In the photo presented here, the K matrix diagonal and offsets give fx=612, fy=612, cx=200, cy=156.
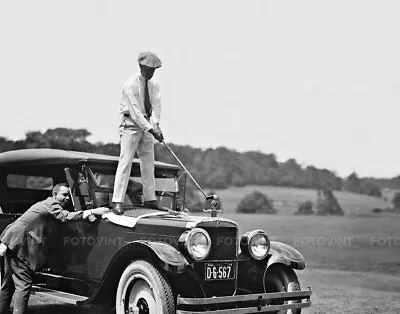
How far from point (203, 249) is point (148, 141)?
1.73m

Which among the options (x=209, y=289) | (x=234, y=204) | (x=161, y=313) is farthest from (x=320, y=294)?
(x=234, y=204)

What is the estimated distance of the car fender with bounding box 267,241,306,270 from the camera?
21.2 ft

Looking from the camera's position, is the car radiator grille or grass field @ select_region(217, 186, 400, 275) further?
grass field @ select_region(217, 186, 400, 275)

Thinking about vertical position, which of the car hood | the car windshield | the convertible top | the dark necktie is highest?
the dark necktie

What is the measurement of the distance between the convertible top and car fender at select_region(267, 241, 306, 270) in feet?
6.06

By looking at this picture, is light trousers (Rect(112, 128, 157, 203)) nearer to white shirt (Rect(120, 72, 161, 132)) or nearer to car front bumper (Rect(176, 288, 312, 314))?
white shirt (Rect(120, 72, 161, 132))

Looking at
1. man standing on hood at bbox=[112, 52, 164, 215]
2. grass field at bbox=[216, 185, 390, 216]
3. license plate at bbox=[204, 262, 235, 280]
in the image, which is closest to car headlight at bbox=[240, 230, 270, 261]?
license plate at bbox=[204, 262, 235, 280]

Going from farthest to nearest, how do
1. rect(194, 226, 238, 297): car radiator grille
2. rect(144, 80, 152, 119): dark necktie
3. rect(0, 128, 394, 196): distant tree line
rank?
rect(0, 128, 394, 196): distant tree line, rect(144, 80, 152, 119): dark necktie, rect(194, 226, 238, 297): car radiator grille

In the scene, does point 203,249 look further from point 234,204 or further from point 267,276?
point 234,204

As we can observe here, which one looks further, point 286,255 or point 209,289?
point 286,255

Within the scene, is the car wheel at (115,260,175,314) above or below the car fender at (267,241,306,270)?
below

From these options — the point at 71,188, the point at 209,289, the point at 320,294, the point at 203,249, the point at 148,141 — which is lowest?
the point at 320,294

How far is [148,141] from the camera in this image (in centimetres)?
705

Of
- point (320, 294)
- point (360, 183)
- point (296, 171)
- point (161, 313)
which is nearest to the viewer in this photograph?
point (161, 313)
